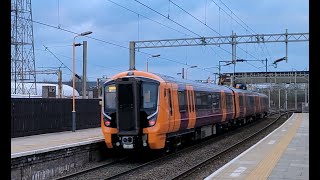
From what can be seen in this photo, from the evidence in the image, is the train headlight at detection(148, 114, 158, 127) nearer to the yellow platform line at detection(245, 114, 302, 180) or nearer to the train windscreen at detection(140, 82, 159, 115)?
the train windscreen at detection(140, 82, 159, 115)

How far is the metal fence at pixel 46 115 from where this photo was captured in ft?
57.2

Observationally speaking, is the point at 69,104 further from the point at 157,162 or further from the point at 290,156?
the point at 290,156

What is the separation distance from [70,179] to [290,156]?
6840 mm

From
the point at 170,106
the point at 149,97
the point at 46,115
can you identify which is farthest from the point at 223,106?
the point at 149,97

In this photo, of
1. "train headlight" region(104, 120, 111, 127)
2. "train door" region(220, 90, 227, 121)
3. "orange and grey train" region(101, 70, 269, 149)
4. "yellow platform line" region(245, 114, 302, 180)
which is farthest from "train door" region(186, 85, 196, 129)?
"train door" region(220, 90, 227, 121)

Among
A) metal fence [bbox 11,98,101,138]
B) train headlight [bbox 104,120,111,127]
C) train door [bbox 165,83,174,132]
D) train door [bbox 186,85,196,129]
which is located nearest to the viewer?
train headlight [bbox 104,120,111,127]

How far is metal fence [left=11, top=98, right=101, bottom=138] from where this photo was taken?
1742 cm

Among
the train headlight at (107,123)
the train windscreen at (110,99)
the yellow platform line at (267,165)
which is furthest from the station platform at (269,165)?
the train windscreen at (110,99)

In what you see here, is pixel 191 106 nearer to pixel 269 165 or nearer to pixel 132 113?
pixel 132 113

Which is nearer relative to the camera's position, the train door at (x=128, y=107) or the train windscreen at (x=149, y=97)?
the train door at (x=128, y=107)

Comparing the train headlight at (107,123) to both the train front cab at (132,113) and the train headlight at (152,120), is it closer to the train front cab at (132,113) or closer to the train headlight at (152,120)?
the train front cab at (132,113)

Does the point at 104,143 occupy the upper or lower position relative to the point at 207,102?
lower

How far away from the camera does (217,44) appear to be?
3644 cm
